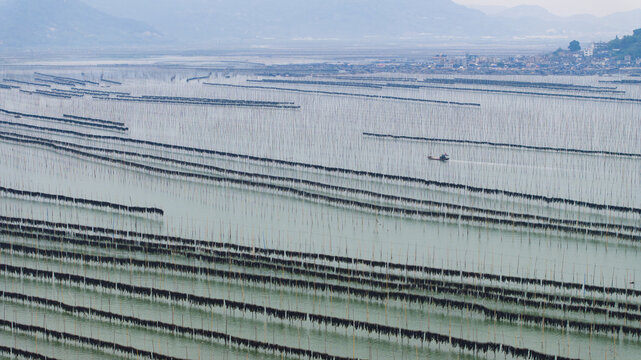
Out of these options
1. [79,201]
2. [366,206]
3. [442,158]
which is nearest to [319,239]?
[366,206]

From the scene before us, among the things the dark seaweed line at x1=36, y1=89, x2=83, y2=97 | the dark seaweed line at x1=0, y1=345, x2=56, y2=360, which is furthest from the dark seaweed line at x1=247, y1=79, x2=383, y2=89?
the dark seaweed line at x1=0, y1=345, x2=56, y2=360

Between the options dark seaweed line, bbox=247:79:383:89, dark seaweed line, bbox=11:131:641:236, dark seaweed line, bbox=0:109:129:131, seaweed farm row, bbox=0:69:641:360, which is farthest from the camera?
dark seaweed line, bbox=247:79:383:89

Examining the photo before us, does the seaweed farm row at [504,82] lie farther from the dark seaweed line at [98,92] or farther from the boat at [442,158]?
the boat at [442,158]

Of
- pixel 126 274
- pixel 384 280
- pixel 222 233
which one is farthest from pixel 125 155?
pixel 384 280

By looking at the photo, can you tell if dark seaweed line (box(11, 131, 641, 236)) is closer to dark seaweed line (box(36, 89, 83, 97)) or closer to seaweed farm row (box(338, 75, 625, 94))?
dark seaweed line (box(36, 89, 83, 97))

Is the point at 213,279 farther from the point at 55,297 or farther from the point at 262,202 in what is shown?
the point at 262,202

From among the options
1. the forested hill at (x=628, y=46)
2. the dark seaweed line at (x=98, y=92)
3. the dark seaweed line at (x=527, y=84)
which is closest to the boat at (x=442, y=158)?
the dark seaweed line at (x=527, y=84)

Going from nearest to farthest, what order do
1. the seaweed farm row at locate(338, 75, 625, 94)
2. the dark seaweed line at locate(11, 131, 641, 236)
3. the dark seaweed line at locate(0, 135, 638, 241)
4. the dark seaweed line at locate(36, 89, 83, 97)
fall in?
the dark seaweed line at locate(0, 135, 638, 241)
the dark seaweed line at locate(11, 131, 641, 236)
the dark seaweed line at locate(36, 89, 83, 97)
the seaweed farm row at locate(338, 75, 625, 94)
